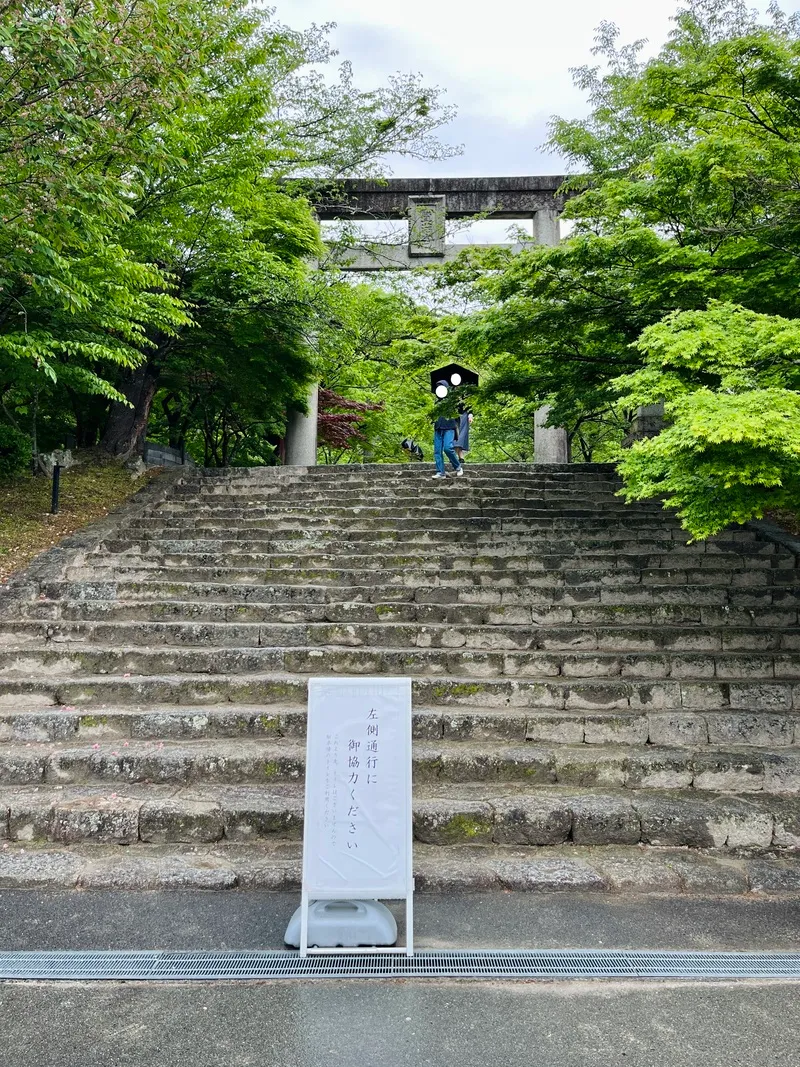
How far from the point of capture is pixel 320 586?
265 inches

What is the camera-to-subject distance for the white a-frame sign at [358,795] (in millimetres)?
2832

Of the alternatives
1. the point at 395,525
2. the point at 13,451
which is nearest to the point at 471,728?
the point at 395,525

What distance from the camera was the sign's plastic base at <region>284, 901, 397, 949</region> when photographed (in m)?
2.88

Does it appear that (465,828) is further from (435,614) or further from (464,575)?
(464,575)

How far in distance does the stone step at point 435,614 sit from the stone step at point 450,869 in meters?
2.51

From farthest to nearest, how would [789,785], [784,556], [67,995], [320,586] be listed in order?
1. [784,556]
2. [320,586]
3. [789,785]
4. [67,995]

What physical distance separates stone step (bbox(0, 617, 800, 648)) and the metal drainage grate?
2.99m

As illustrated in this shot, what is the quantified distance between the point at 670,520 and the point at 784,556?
A: 5.06 feet

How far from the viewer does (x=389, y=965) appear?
277cm

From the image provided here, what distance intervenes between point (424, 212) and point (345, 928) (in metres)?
15.3

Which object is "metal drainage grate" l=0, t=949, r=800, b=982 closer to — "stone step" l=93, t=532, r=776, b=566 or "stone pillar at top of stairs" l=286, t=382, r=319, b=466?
"stone step" l=93, t=532, r=776, b=566

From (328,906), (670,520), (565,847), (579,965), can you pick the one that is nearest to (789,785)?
(565,847)

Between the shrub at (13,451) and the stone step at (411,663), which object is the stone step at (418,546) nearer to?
the stone step at (411,663)

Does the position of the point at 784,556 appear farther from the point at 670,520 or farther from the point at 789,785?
the point at 789,785
